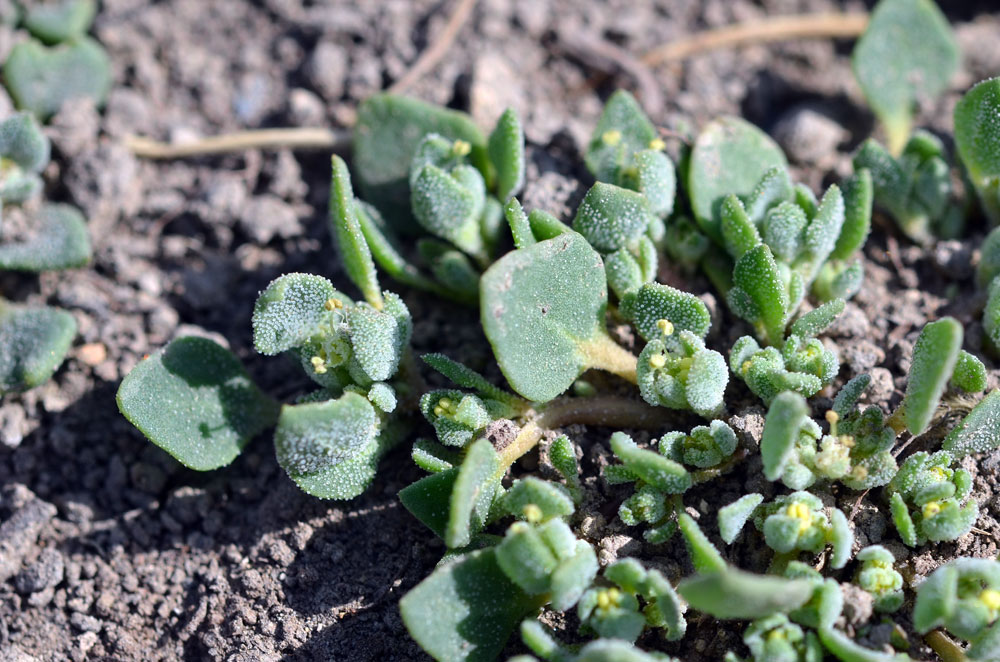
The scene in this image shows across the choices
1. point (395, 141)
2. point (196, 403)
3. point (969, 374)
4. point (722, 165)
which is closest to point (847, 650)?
point (969, 374)

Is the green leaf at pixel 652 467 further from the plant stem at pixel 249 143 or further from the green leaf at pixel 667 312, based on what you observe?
the plant stem at pixel 249 143

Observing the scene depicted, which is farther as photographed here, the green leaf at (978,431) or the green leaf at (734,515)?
the green leaf at (978,431)

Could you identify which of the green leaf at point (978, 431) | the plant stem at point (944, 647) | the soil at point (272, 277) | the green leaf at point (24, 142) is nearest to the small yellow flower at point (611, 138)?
the soil at point (272, 277)

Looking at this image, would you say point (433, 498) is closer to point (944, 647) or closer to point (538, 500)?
point (538, 500)

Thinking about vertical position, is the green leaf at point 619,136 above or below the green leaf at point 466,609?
above

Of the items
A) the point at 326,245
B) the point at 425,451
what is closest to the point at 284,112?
the point at 326,245

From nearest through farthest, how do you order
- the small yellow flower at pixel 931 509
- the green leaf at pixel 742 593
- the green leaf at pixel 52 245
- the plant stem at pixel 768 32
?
1. the green leaf at pixel 742 593
2. the small yellow flower at pixel 931 509
3. the green leaf at pixel 52 245
4. the plant stem at pixel 768 32

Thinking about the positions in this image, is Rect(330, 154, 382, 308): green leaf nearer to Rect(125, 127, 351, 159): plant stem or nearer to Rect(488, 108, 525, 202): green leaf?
Rect(488, 108, 525, 202): green leaf
